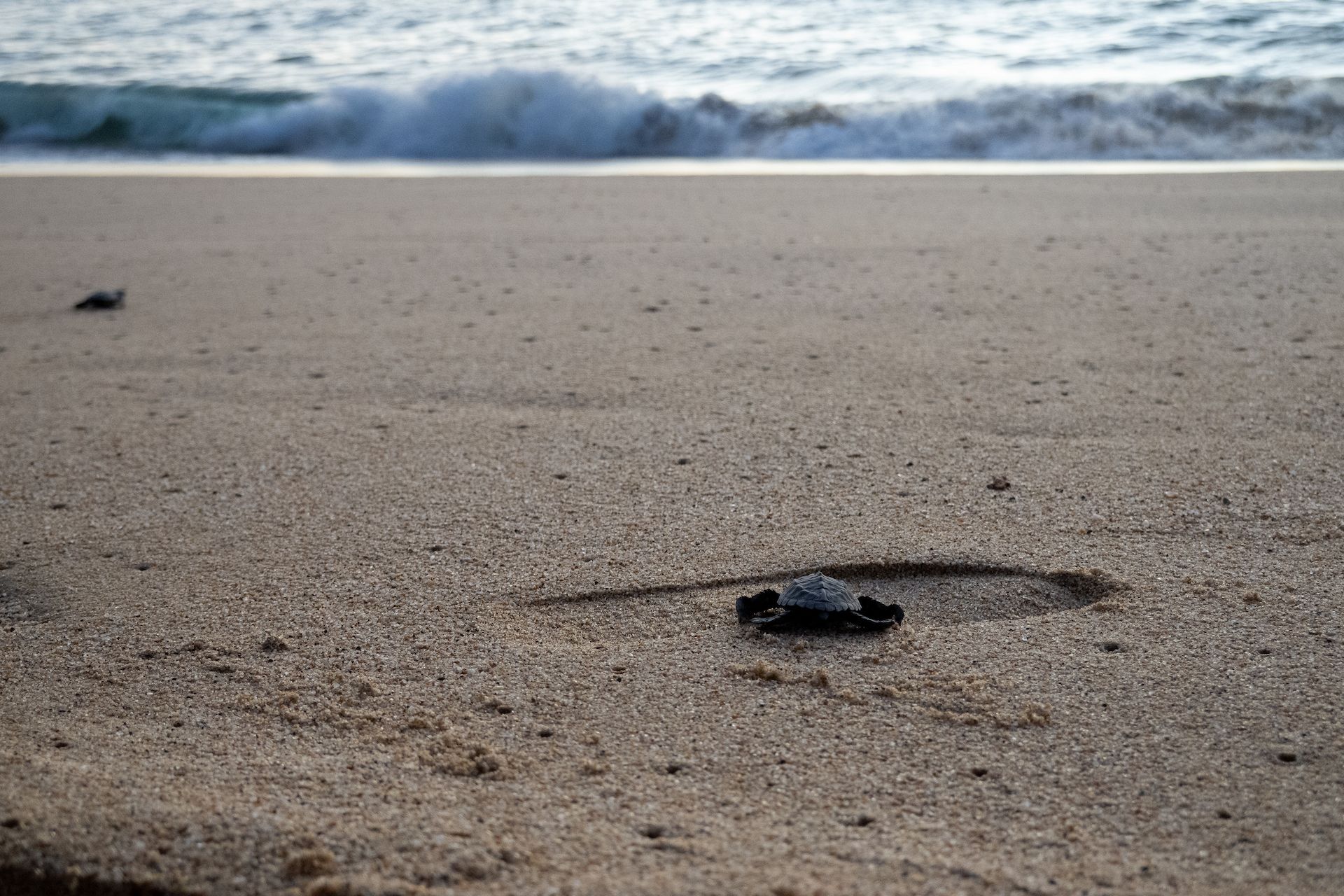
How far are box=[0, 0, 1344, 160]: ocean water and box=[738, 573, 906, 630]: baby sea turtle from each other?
23.6 ft

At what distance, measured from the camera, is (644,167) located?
862 centimetres

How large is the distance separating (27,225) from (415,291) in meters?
3.07

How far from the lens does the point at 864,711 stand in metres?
1.92

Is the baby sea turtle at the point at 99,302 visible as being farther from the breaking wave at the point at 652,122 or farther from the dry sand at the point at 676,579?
the breaking wave at the point at 652,122

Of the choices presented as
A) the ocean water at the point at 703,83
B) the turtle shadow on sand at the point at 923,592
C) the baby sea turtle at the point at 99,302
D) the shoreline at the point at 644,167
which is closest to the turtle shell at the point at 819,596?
the turtle shadow on sand at the point at 923,592

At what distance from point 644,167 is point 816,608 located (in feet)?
22.8

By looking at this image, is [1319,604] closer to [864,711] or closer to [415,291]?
[864,711]

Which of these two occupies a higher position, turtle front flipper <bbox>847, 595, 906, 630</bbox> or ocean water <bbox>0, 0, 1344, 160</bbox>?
ocean water <bbox>0, 0, 1344, 160</bbox>

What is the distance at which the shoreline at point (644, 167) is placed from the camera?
7.60 metres

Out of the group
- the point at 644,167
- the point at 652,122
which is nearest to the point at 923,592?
the point at 644,167

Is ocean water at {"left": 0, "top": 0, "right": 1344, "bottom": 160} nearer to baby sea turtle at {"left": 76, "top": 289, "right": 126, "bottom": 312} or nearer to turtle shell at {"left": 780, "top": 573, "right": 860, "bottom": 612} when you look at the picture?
baby sea turtle at {"left": 76, "top": 289, "right": 126, "bottom": 312}

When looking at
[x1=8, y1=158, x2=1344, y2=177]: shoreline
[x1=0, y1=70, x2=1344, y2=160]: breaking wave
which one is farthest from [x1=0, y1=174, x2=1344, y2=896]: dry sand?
[x1=0, y1=70, x2=1344, y2=160]: breaking wave

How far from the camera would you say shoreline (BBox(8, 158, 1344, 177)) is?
299 inches

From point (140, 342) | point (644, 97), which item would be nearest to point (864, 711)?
point (140, 342)
